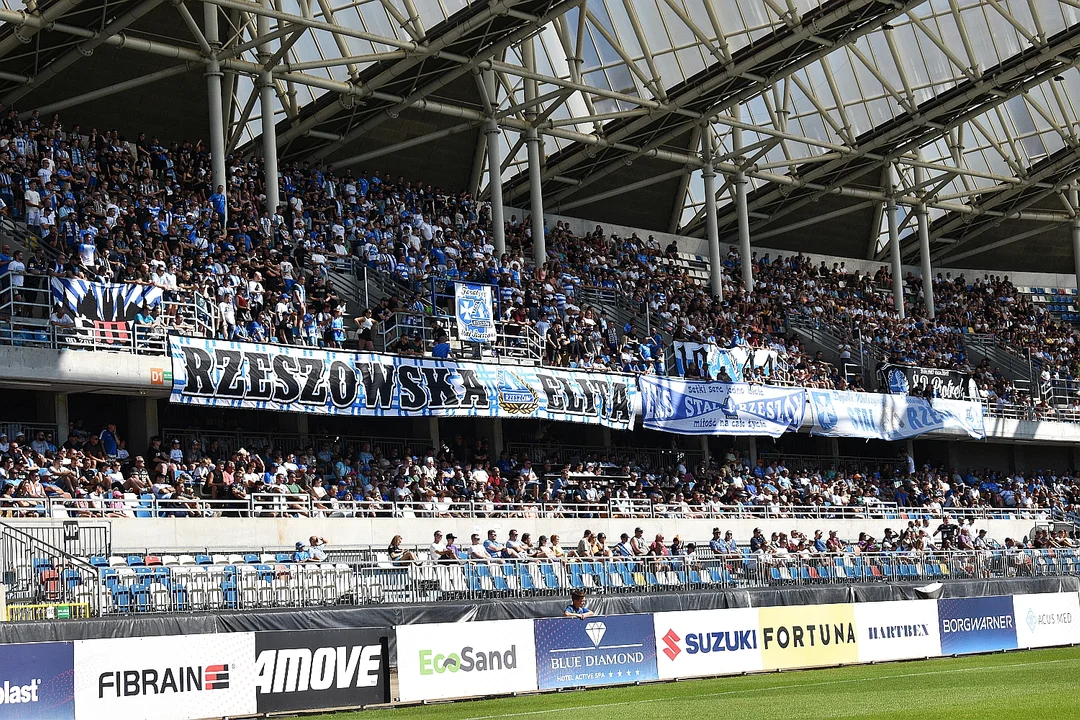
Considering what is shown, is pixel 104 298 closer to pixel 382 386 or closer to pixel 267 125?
pixel 382 386

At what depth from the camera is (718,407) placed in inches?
1564

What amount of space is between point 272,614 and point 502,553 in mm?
9257

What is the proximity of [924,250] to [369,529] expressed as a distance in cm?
3265

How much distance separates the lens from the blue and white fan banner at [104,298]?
27969 mm

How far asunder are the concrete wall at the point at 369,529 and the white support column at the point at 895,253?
17.1 m

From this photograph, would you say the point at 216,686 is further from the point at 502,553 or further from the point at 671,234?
the point at 671,234

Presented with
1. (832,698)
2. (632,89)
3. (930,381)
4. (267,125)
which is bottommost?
(832,698)

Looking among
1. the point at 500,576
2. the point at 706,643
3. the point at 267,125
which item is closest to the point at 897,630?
the point at 706,643

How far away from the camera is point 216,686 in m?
18.1

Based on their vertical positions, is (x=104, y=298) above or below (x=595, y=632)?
above

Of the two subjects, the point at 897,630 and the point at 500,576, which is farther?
the point at 500,576

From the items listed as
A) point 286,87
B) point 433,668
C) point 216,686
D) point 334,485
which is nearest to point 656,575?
point 334,485

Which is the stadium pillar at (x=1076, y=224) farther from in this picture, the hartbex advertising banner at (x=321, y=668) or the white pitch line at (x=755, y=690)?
the hartbex advertising banner at (x=321, y=668)

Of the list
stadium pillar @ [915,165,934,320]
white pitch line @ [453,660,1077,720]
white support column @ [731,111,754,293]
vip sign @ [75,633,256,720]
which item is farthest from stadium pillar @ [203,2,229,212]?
stadium pillar @ [915,165,934,320]
